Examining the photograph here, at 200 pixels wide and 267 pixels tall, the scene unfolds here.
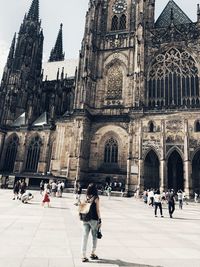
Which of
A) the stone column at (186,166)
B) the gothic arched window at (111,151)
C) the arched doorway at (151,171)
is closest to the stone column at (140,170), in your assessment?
the arched doorway at (151,171)

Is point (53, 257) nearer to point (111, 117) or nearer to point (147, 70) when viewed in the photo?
point (111, 117)

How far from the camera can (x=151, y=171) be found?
29688 millimetres

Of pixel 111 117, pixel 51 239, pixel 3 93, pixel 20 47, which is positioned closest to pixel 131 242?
pixel 51 239

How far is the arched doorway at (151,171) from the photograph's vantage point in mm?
28917

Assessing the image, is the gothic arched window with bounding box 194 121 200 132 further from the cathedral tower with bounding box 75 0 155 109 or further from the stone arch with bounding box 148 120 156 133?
the cathedral tower with bounding box 75 0 155 109

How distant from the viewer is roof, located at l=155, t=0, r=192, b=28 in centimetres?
3649

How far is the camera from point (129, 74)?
3409 cm

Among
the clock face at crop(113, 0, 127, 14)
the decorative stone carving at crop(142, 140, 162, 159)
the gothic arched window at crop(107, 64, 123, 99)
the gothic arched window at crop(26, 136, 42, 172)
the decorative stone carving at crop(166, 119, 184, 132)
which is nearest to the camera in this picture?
the decorative stone carving at crop(166, 119, 184, 132)

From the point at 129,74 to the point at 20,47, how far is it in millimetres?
27895

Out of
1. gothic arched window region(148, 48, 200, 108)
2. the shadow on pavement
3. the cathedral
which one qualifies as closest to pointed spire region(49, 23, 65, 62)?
the cathedral

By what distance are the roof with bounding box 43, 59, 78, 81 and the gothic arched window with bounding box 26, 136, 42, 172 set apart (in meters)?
16.9

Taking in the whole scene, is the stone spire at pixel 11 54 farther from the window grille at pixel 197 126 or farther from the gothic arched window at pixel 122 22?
the window grille at pixel 197 126

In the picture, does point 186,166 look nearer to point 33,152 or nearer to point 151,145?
point 151,145

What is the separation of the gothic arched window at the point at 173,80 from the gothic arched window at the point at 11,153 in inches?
918
